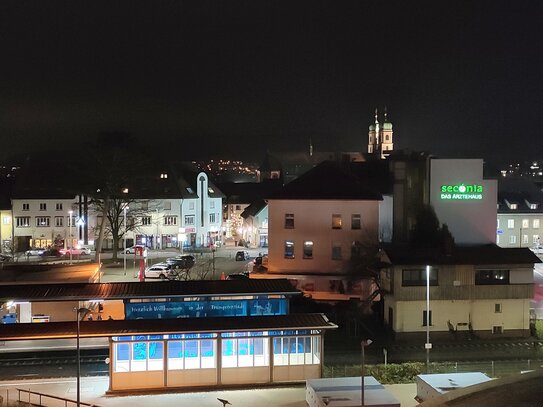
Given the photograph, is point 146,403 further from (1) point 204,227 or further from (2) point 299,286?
(1) point 204,227

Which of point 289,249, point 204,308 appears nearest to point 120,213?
point 289,249

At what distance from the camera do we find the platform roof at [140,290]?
57.3 ft

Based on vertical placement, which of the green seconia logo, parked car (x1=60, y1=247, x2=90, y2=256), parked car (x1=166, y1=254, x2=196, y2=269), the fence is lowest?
the fence

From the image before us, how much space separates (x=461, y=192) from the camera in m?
30.9

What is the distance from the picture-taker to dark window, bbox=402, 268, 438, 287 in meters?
21.8

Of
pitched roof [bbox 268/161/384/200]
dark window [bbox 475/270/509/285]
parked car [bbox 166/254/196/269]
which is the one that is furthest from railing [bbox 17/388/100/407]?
parked car [bbox 166/254/196/269]

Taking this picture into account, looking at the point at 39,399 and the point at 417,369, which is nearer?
the point at 39,399

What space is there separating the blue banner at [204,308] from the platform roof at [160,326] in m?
1.42

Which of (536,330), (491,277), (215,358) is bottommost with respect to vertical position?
(536,330)

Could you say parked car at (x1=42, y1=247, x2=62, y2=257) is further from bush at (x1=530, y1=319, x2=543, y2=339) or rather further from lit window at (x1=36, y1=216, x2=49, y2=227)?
bush at (x1=530, y1=319, x2=543, y2=339)

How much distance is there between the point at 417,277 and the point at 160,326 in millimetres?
10791

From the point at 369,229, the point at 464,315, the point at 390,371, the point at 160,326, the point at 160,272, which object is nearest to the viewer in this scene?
the point at 160,326

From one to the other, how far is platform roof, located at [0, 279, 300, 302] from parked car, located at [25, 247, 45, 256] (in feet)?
76.2

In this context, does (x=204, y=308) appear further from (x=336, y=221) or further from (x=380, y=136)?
(x=380, y=136)
